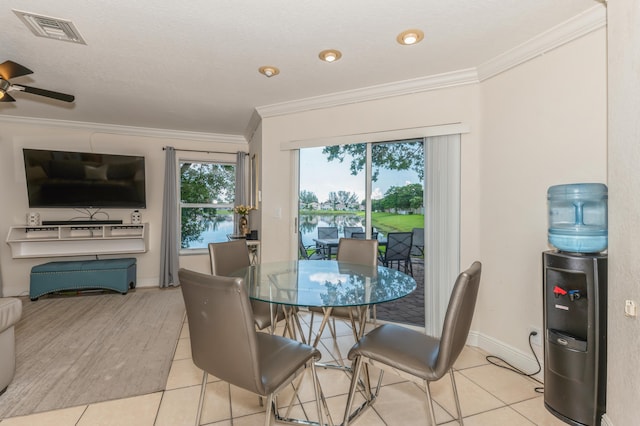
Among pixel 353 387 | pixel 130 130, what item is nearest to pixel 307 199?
pixel 353 387

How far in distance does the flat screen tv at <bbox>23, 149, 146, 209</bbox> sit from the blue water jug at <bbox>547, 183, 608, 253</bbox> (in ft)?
16.4

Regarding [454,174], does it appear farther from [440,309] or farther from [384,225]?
[440,309]

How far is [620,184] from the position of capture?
1.51 meters

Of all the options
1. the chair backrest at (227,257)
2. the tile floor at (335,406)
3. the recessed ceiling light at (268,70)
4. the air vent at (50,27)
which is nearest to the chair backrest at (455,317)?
the tile floor at (335,406)

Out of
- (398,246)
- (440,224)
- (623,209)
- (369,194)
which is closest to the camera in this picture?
(623,209)

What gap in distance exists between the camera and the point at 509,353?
2457mm

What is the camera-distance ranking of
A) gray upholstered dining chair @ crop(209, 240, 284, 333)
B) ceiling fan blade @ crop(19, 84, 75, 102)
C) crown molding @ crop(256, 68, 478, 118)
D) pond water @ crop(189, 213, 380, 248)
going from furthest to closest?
pond water @ crop(189, 213, 380, 248) → crown molding @ crop(256, 68, 478, 118) → ceiling fan blade @ crop(19, 84, 75, 102) → gray upholstered dining chair @ crop(209, 240, 284, 333)

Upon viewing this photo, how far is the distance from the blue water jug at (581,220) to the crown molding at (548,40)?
3.36 feet

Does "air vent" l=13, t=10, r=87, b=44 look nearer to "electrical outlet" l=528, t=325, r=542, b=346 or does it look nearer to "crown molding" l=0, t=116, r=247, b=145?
"crown molding" l=0, t=116, r=247, b=145

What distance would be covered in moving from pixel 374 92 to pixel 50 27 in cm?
260

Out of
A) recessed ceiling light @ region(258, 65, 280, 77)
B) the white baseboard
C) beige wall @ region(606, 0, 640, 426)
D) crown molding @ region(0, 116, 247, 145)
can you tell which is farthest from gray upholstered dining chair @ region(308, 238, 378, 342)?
crown molding @ region(0, 116, 247, 145)

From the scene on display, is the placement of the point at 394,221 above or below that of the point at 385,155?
below

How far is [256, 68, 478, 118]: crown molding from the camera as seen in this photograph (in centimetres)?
278

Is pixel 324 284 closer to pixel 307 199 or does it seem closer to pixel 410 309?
pixel 307 199
